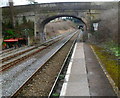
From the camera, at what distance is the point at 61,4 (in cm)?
3344

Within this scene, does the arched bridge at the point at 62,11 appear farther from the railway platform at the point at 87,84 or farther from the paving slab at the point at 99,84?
the paving slab at the point at 99,84

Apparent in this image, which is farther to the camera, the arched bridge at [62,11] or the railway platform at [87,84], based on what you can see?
the arched bridge at [62,11]

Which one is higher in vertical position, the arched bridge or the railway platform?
the arched bridge

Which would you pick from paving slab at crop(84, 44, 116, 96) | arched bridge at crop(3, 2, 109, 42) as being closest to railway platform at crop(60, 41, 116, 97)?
paving slab at crop(84, 44, 116, 96)

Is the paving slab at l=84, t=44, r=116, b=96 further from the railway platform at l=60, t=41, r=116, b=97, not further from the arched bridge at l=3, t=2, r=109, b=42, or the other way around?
the arched bridge at l=3, t=2, r=109, b=42

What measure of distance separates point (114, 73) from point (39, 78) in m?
4.43

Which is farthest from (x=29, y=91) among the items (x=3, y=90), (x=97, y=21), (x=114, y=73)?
(x=97, y=21)

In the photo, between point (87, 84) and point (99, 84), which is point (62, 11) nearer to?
point (87, 84)

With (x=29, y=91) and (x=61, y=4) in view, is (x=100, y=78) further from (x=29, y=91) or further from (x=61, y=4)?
(x=61, y=4)

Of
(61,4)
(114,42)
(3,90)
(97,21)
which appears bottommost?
(3,90)

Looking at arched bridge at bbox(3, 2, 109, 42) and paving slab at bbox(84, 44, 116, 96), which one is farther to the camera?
arched bridge at bbox(3, 2, 109, 42)

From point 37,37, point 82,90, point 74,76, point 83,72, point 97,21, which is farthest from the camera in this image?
point 37,37

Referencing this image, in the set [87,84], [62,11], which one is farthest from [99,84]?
[62,11]

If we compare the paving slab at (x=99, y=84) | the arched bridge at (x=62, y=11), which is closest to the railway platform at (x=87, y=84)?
the paving slab at (x=99, y=84)
